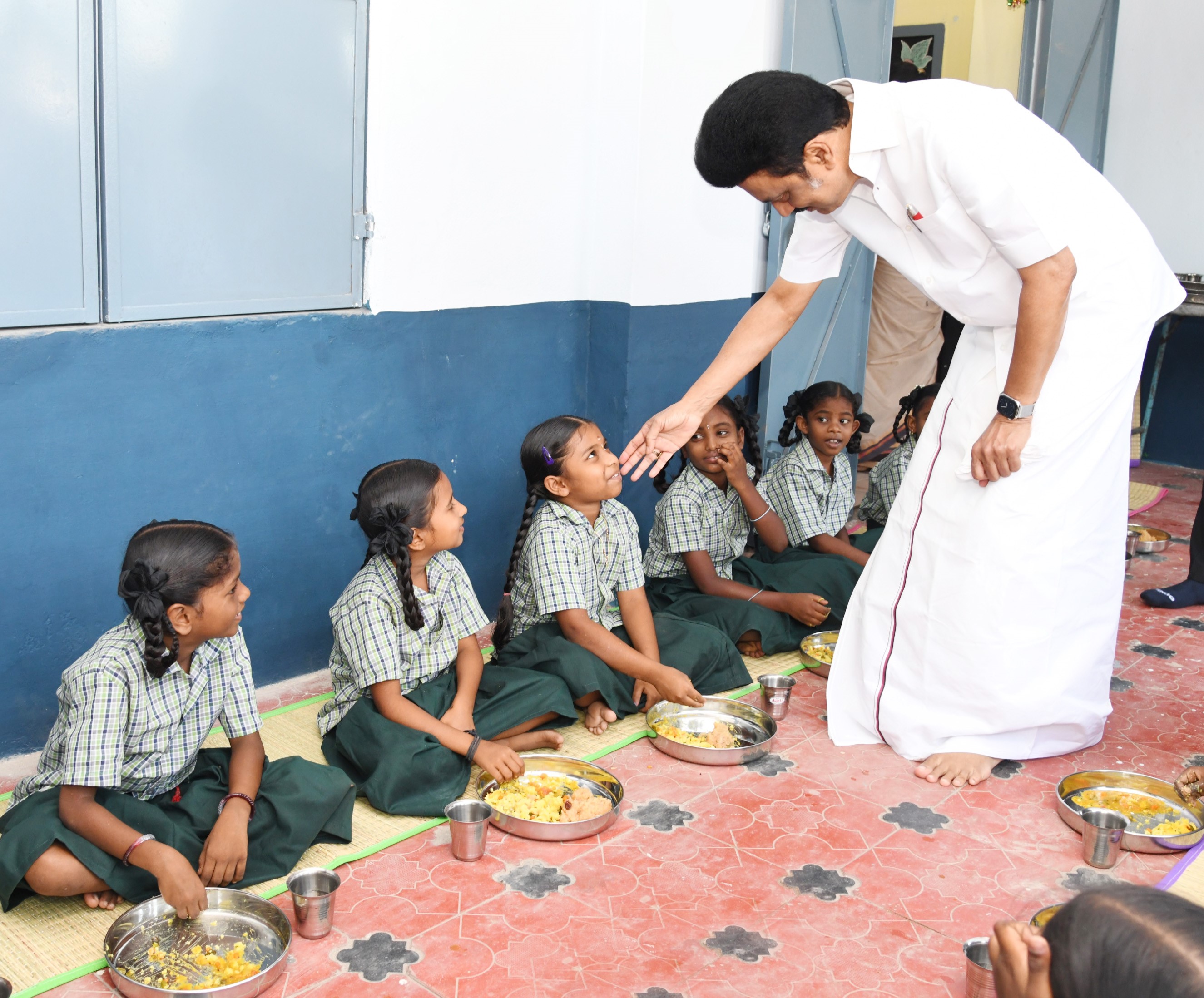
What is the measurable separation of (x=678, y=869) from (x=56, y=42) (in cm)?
233

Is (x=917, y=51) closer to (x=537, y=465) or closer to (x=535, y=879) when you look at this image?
(x=537, y=465)

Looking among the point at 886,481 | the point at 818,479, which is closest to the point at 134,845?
the point at 818,479

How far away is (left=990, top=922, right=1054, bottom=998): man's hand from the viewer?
1.39 m

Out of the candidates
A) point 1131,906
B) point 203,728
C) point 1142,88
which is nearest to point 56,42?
point 203,728

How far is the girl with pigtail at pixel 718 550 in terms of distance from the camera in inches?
154

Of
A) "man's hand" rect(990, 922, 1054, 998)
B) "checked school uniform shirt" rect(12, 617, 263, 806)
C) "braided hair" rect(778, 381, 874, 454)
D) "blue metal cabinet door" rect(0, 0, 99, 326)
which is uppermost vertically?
"blue metal cabinet door" rect(0, 0, 99, 326)

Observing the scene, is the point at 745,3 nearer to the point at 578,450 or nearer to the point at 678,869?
the point at 578,450

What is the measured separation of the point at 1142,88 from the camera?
712cm

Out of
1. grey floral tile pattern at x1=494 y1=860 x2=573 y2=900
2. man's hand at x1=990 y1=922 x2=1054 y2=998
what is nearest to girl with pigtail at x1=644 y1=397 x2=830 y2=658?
grey floral tile pattern at x1=494 y1=860 x2=573 y2=900

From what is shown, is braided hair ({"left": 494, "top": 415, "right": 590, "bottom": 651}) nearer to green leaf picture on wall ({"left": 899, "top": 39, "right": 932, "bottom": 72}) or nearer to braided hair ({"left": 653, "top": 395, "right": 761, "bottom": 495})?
braided hair ({"left": 653, "top": 395, "right": 761, "bottom": 495})

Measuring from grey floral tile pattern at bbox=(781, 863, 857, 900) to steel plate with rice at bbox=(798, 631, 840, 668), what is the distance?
117 cm

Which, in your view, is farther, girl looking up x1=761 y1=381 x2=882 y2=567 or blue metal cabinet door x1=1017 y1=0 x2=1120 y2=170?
blue metal cabinet door x1=1017 y1=0 x2=1120 y2=170

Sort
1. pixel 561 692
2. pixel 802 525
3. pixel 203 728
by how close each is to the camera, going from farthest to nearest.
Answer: pixel 802 525 < pixel 561 692 < pixel 203 728

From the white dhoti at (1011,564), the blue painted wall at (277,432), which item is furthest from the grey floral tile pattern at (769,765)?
the blue painted wall at (277,432)
